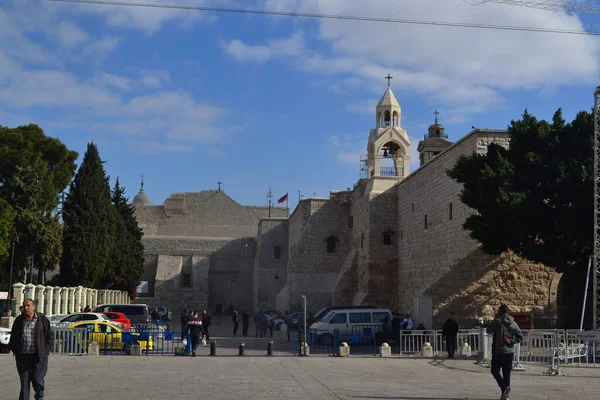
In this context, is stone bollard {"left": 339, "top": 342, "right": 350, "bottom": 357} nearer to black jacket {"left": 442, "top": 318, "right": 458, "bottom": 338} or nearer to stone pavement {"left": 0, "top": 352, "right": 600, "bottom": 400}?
stone pavement {"left": 0, "top": 352, "right": 600, "bottom": 400}

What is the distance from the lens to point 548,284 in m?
23.8

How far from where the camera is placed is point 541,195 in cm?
1972

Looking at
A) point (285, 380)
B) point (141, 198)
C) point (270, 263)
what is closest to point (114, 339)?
point (285, 380)

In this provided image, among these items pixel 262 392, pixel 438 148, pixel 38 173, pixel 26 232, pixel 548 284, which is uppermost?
pixel 438 148

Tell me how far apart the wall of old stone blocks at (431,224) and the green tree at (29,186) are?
1609 centimetres

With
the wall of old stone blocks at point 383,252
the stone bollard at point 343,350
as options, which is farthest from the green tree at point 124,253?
the stone bollard at point 343,350

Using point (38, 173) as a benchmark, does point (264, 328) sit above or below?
below

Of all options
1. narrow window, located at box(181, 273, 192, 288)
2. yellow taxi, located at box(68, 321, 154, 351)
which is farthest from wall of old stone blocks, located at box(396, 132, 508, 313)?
narrow window, located at box(181, 273, 192, 288)

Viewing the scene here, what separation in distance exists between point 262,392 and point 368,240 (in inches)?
1069

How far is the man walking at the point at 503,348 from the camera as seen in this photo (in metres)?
9.66

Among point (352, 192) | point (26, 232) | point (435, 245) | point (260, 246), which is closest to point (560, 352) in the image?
point (435, 245)

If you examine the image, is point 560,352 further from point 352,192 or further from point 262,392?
point 352,192

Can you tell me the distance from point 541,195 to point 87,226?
23.0 m

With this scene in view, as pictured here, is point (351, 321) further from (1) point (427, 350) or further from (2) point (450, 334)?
(2) point (450, 334)
